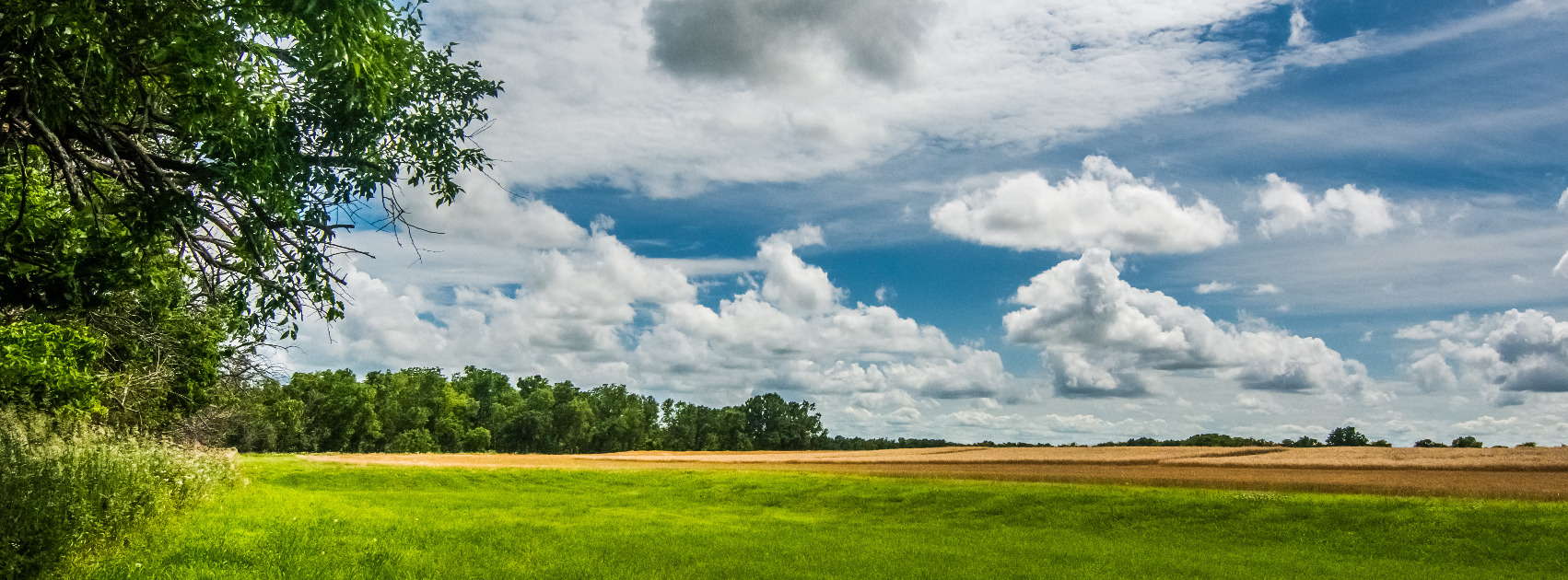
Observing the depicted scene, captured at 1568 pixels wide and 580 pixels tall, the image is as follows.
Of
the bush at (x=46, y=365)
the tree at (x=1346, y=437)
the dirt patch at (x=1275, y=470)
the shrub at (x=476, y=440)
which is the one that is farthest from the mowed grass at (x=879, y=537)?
the shrub at (x=476, y=440)

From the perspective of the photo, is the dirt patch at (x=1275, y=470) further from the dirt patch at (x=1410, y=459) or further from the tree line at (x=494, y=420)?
the tree line at (x=494, y=420)

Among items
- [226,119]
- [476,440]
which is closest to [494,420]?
[476,440]

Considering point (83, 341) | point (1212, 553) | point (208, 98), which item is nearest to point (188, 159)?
point (208, 98)

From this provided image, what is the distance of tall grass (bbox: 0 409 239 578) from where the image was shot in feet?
46.0

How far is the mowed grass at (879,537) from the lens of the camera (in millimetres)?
17844

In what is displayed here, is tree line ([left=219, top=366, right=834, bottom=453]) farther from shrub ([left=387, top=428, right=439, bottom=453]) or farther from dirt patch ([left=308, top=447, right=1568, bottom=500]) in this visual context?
dirt patch ([left=308, top=447, right=1568, bottom=500])

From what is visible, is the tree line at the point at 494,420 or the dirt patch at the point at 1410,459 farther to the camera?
the tree line at the point at 494,420

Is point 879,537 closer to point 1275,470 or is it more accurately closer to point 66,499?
point 66,499

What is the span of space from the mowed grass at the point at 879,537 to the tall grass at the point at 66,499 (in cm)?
69

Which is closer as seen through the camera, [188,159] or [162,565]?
[188,159]

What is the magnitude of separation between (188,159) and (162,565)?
26.2 ft

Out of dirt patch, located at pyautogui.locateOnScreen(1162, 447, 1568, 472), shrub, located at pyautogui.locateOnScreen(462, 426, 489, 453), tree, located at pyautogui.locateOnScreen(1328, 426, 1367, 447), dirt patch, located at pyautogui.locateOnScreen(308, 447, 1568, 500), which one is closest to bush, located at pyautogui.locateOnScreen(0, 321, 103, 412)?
dirt patch, located at pyautogui.locateOnScreen(308, 447, 1568, 500)

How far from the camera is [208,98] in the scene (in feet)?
34.5

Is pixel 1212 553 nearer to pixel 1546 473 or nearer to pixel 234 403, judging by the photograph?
pixel 1546 473
